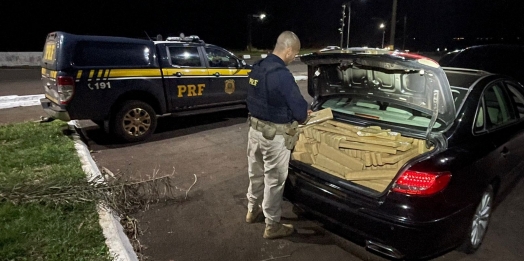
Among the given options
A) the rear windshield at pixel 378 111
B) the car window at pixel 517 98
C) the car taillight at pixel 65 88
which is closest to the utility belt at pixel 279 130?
the rear windshield at pixel 378 111

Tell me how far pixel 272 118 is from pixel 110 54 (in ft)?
14.0

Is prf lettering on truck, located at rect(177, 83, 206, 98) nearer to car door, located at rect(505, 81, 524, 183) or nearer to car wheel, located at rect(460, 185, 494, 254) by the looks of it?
car door, located at rect(505, 81, 524, 183)

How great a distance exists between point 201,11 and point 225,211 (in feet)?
168

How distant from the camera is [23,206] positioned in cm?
383

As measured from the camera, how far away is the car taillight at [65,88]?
5.89 metres

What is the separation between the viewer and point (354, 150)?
11.9 ft

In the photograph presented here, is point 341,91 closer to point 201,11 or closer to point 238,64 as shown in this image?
point 238,64

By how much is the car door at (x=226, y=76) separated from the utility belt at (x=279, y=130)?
464cm

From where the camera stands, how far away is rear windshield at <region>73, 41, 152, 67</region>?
614 centimetres

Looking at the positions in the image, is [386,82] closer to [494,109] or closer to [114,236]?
[494,109]

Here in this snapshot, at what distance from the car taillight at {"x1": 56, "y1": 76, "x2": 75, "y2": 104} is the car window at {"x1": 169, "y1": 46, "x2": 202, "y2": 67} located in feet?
5.99

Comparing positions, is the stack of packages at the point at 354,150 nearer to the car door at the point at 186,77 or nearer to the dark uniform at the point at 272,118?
the dark uniform at the point at 272,118

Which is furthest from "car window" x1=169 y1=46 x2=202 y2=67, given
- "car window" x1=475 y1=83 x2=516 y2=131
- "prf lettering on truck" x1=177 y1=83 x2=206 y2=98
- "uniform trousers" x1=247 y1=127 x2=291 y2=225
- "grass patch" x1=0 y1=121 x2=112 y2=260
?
"car window" x1=475 y1=83 x2=516 y2=131

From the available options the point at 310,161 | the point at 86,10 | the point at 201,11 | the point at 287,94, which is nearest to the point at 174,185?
the point at 310,161
